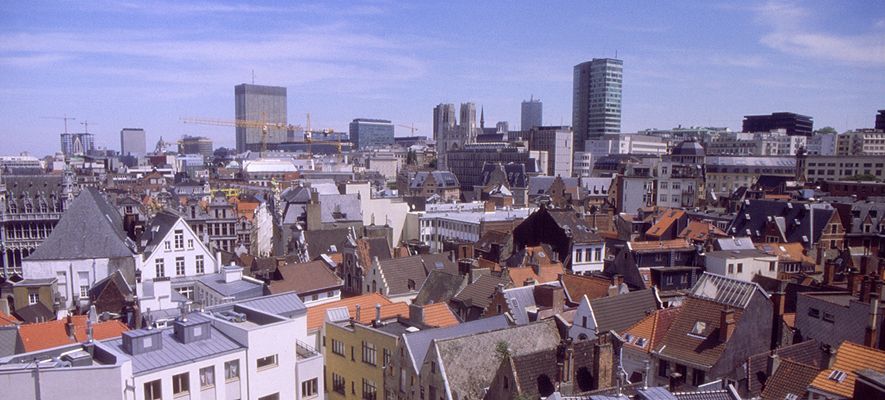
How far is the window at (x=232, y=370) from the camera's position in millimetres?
28953

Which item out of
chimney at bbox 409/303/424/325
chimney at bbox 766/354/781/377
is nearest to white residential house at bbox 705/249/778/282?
chimney at bbox 766/354/781/377

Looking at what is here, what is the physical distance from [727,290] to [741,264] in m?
17.8

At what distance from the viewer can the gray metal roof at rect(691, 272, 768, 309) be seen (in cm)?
3690

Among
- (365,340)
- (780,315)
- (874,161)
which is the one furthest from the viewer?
(874,161)

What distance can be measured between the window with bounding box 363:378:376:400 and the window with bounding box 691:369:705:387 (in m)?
17.5

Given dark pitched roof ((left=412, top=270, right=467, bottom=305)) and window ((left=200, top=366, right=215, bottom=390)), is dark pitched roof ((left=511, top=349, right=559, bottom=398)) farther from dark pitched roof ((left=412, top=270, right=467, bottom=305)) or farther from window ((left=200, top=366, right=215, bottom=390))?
dark pitched roof ((left=412, top=270, right=467, bottom=305))

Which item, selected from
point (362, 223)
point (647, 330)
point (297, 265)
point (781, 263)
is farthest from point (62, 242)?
point (781, 263)

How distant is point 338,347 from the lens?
37.9m

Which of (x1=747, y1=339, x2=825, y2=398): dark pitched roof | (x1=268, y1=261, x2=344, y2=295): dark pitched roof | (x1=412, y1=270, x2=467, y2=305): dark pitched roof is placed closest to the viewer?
(x1=747, y1=339, x2=825, y2=398): dark pitched roof

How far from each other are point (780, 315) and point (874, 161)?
134 meters

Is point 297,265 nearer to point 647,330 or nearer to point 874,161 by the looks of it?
point 647,330

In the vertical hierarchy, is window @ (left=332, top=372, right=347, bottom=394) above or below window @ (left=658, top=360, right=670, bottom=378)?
below

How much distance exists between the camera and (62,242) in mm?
54875

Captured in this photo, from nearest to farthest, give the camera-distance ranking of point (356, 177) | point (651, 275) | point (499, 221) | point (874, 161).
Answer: point (651, 275)
point (499, 221)
point (874, 161)
point (356, 177)
